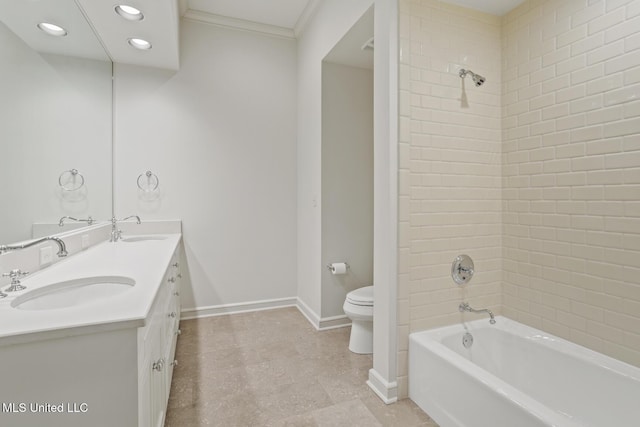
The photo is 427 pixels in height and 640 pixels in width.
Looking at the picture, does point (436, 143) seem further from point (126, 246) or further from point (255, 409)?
point (126, 246)

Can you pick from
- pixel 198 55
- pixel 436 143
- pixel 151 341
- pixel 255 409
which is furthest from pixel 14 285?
pixel 198 55

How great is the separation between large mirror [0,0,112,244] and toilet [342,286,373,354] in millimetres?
1996

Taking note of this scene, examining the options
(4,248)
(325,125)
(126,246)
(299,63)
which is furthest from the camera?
(299,63)

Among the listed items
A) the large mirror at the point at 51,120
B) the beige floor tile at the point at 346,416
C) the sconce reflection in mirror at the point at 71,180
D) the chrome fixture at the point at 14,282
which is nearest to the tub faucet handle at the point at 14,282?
the chrome fixture at the point at 14,282

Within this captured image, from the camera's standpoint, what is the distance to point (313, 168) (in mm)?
3025

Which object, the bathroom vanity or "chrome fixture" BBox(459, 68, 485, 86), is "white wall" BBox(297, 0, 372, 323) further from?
the bathroom vanity

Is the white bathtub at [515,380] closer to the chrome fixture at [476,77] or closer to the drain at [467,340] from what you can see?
the drain at [467,340]

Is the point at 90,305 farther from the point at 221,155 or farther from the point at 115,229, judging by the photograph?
the point at 221,155

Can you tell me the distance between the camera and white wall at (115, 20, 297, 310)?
2963 millimetres

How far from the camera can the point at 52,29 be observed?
1.81 meters

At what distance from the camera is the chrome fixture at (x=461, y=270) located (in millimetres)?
1985

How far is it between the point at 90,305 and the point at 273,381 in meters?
1.38

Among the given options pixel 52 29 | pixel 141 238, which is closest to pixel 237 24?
pixel 52 29

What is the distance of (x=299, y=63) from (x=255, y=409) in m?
3.19
